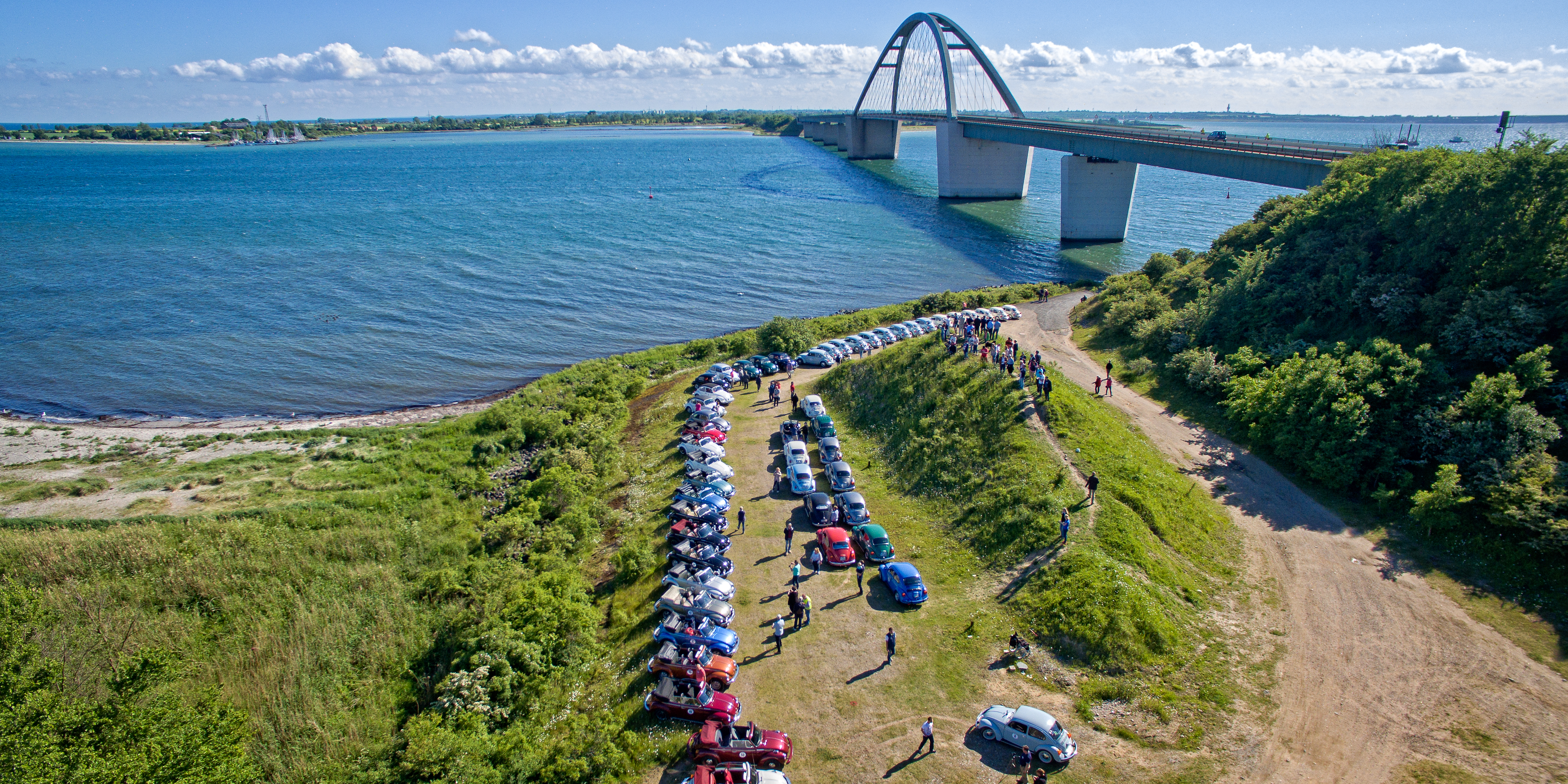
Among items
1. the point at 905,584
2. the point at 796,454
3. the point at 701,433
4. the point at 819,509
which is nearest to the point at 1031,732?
the point at 905,584

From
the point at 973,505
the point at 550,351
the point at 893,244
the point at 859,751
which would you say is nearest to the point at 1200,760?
the point at 859,751

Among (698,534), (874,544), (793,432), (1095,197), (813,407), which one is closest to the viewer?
(874,544)

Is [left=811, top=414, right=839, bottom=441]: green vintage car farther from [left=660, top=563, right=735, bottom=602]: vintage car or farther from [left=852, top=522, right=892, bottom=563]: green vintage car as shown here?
[left=660, top=563, right=735, bottom=602]: vintage car

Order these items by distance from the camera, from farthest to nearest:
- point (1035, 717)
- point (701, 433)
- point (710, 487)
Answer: point (701, 433) < point (710, 487) < point (1035, 717)

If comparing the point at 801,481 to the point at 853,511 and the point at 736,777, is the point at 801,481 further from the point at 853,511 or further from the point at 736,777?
the point at 736,777

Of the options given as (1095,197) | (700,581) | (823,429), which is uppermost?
(1095,197)

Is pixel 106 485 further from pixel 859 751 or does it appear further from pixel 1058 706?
pixel 1058 706
